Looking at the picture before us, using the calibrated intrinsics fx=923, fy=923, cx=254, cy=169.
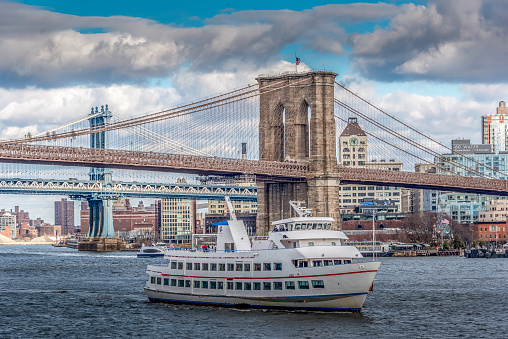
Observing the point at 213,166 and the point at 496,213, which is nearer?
the point at 213,166

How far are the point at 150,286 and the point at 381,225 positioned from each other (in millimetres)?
93771

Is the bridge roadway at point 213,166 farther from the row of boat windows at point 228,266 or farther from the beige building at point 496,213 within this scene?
the row of boat windows at point 228,266

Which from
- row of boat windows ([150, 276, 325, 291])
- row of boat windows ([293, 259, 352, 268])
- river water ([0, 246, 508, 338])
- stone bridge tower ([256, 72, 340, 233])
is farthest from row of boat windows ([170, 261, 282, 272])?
stone bridge tower ([256, 72, 340, 233])

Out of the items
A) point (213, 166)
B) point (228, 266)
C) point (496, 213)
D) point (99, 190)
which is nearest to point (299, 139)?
point (213, 166)

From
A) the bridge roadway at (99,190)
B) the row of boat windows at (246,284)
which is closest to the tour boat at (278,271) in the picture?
the row of boat windows at (246,284)

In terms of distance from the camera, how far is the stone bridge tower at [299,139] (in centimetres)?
11012

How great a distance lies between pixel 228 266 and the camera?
167ft

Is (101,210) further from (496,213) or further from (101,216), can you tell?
(496,213)

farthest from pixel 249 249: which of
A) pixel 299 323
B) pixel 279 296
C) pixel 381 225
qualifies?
pixel 381 225


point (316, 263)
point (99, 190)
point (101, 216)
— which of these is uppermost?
point (99, 190)

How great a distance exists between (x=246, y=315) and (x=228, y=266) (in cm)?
335

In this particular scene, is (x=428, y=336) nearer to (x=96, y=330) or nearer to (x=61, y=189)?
(x=96, y=330)

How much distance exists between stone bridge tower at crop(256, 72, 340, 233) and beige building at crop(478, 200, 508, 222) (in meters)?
56.0

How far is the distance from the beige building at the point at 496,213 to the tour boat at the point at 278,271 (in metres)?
111
